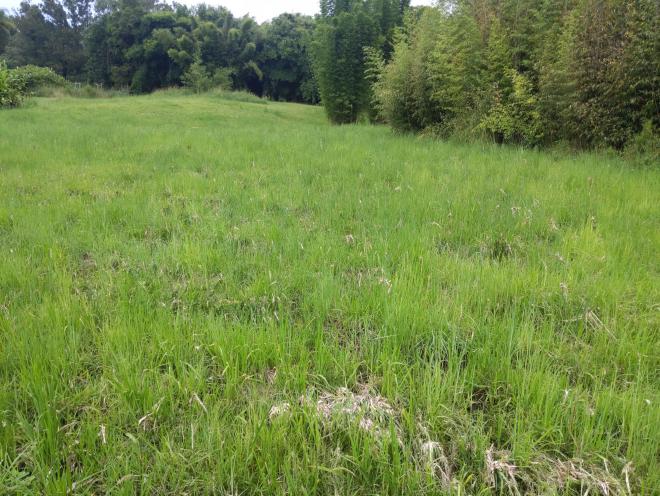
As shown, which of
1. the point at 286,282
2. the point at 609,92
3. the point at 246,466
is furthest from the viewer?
the point at 609,92

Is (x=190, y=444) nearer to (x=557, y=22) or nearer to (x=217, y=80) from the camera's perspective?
(x=557, y=22)

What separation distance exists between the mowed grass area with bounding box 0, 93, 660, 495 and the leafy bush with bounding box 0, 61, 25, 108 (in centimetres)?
1636

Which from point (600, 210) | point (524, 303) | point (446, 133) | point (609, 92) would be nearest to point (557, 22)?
point (609, 92)

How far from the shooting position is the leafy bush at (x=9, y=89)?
1594cm

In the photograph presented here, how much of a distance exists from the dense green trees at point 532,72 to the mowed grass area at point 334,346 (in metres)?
2.60

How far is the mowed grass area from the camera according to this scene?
128cm

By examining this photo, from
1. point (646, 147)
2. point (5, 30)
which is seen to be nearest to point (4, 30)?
point (5, 30)

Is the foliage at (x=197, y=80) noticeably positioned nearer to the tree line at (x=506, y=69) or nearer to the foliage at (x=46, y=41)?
the tree line at (x=506, y=69)

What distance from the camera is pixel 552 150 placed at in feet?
22.5

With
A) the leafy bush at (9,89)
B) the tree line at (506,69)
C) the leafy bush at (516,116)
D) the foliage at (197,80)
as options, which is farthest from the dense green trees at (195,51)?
the leafy bush at (516,116)

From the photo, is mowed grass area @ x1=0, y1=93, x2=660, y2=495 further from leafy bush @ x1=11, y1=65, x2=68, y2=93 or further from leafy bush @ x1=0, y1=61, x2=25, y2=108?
leafy bush @ x1=11, y1=65, x2=68, y2=93

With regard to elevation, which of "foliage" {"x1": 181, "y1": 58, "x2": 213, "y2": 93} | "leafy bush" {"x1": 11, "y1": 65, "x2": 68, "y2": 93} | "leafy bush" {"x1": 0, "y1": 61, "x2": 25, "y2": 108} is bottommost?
"leafy bush" {"x1": 0, "y1": 61, "x2": 25, "y2": 108}

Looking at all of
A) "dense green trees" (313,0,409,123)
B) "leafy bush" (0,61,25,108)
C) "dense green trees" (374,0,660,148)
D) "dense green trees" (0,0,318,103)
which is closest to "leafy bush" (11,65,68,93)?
"leafy bush" (0,61,25,108)

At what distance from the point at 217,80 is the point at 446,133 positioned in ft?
103
